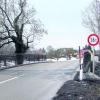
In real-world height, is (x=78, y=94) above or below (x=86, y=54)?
below

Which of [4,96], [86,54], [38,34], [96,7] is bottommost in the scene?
[4,96]

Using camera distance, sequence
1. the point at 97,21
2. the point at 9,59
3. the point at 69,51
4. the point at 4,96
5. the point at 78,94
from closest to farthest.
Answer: the point at 78,94
the point at 4,96
the point at 9,59
the point at 97,21
the point at 69,51

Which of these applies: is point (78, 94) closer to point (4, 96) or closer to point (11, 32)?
point (4, 96)

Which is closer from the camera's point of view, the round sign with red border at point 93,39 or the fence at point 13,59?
the round sign with red border at point 93,39

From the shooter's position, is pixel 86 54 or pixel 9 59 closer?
pixel 86 54

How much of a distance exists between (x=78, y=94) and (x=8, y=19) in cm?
4171

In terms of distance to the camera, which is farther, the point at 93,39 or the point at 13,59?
the point at 13,59

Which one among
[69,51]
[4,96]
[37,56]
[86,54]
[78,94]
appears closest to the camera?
[78,94]

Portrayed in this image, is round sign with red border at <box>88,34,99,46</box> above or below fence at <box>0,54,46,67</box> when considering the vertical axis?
above

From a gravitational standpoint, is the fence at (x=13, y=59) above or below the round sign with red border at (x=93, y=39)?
below

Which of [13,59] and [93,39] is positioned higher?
[93,39]

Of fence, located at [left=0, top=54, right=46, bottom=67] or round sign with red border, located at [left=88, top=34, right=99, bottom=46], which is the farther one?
fence, located at [left=0, top=54, right=46, bottom=67]

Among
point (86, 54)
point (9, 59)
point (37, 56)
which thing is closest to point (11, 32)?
point (37, 56)

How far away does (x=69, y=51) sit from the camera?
91125mm
